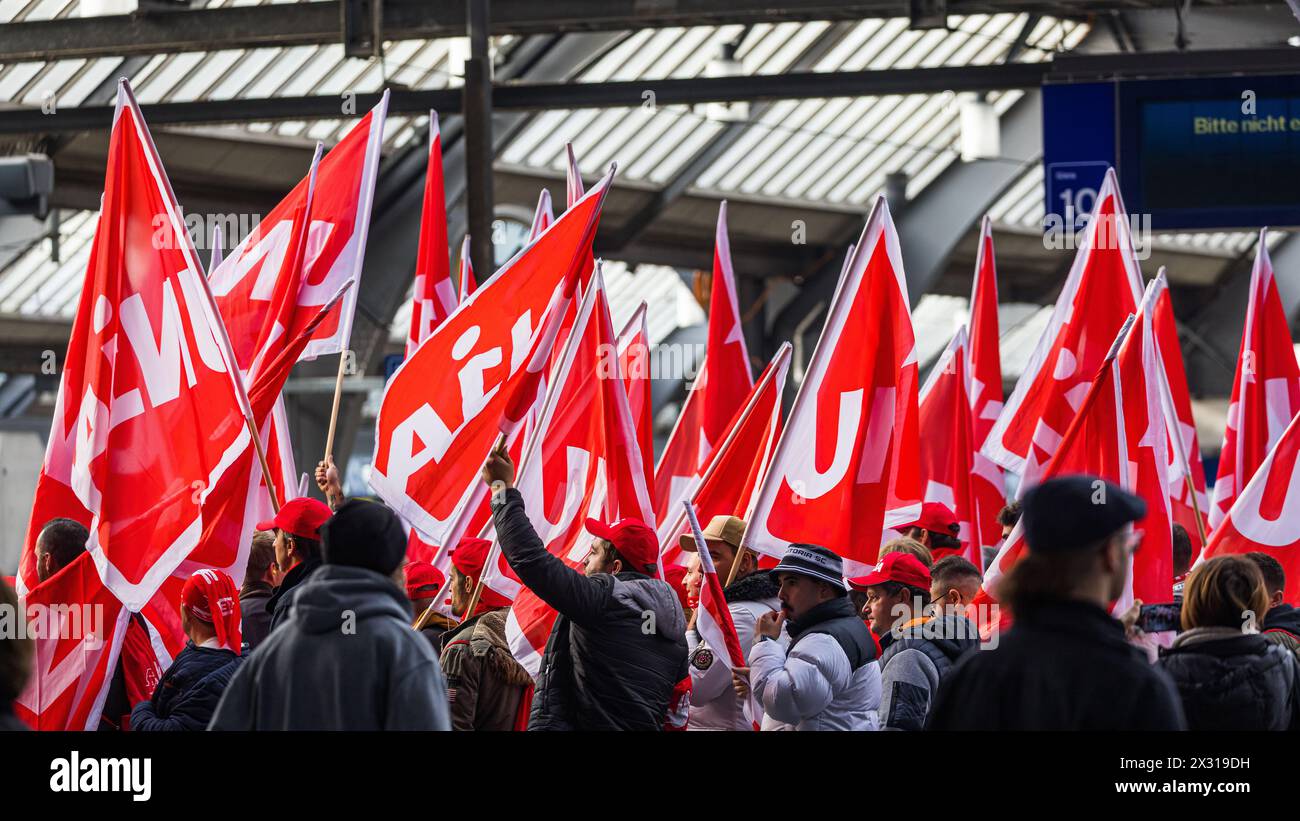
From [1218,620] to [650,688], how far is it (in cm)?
175

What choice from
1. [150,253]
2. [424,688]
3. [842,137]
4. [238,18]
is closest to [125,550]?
[150,253]

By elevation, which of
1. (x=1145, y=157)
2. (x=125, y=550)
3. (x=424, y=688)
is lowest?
(x=424, y=688)

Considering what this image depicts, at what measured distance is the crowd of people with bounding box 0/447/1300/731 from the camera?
345 cm

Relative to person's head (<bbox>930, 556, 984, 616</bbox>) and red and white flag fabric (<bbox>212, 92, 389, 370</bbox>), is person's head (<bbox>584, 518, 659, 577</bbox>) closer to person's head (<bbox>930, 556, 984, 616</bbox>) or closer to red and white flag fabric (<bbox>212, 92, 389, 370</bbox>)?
person's head (<bbox>930, 556, 984, 616</bbox>)

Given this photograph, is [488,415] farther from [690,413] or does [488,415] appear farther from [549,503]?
[690,413]

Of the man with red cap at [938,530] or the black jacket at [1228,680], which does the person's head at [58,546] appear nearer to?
the black jacket at [1228,680]

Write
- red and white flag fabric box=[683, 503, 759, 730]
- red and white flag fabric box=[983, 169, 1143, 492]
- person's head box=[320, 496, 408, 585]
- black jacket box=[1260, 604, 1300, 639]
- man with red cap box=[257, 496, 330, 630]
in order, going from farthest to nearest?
1. red and white flag fabric box=[983, 169, 1143, 492]
2. black jacket box=[1260, 604, 1300, 639]
3. man with red cap box=[257, 496, 330, 630]
4. red and white flag fabric box=[683, 503, 759, 730]
5. person's head box=[320, 496, 408, 585]

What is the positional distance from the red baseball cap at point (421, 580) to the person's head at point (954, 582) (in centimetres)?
185

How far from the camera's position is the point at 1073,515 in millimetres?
3467

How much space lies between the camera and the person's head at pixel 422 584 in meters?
6.84

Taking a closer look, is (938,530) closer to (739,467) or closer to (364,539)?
(739,467)

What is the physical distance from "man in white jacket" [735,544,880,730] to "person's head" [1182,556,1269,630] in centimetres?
107

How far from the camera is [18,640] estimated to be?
3564 mm

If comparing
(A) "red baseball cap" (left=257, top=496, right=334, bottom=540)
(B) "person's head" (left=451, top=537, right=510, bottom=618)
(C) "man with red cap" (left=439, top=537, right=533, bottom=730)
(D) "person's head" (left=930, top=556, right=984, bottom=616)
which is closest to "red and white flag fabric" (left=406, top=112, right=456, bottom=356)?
(B) "person's head" (left=451, top=537, right=510, bottom=618)
